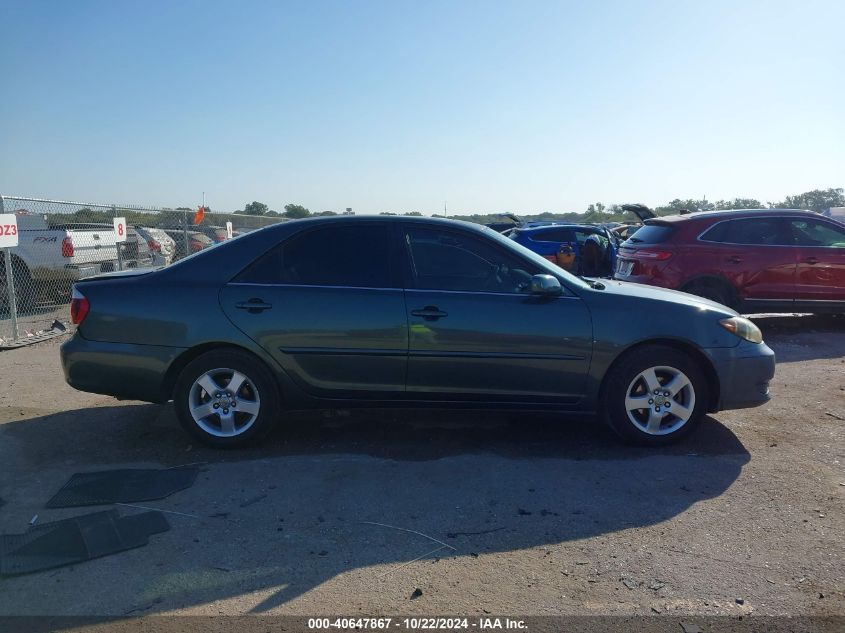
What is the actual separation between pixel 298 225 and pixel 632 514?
120 inches

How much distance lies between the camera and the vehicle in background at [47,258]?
1201cm

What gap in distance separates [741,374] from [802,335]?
5345 mm

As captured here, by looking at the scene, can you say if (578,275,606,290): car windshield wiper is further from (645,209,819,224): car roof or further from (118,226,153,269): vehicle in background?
(118,226,153,269): vehicle in background

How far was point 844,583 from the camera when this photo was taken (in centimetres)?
326

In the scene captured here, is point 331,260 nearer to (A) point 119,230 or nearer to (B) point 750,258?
(B) point 750,258

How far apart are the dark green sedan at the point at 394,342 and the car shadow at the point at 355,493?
33 centimetres

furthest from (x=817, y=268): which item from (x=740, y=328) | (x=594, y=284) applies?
(x=594, y=284)

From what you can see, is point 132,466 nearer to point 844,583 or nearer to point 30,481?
point 30,481

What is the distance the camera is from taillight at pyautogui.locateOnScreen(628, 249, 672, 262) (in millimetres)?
9455

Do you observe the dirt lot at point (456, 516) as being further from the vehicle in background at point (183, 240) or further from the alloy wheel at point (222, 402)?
the vehicle in background at point (183, 240)

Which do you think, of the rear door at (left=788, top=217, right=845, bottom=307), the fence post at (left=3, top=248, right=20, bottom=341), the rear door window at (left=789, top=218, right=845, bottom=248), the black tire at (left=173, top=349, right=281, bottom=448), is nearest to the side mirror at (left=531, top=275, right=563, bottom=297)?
the black tire at (left=173, top=349, right=281, bottom=448)

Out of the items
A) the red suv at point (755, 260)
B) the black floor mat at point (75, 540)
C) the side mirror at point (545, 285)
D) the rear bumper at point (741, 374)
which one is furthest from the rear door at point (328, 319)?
the red suv at point (755, 260)

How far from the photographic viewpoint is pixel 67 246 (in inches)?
488

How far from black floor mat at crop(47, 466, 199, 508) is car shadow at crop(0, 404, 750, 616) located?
0.32ft
